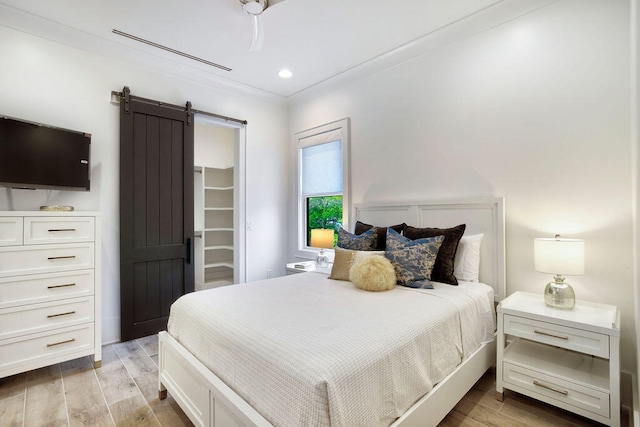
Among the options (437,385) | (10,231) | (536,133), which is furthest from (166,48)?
(437,385)

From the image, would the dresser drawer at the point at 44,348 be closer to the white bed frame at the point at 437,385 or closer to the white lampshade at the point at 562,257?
the white bed frame at the point at 437,385

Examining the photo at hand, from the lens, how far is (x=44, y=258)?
226 cm

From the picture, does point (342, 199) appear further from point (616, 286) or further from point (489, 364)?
point (616, 286)

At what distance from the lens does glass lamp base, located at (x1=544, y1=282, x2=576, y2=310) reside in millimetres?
1896

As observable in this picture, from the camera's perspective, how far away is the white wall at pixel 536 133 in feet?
6.56

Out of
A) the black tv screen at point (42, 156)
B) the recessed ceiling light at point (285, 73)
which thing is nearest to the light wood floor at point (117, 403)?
the black tv screen at point (42, 156)

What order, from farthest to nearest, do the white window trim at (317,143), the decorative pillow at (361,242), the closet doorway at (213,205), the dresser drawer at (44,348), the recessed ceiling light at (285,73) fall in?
1. the closet doorway at (213,205)
2. the white window trim at (317,143)
3. the recessed ceiling light at (285,73)
4. the decorative pillow at (361,242)
5. the dresser drawer at (44,348)

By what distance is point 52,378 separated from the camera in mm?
2309

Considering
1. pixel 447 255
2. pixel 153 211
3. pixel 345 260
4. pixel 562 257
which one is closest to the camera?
A: pixel 562 257

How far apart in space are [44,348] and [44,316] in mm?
234

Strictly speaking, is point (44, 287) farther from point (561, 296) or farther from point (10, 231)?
point (561, 296)

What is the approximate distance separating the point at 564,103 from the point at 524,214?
2.73 feet

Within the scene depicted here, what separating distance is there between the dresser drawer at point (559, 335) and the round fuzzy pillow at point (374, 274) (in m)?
0.76

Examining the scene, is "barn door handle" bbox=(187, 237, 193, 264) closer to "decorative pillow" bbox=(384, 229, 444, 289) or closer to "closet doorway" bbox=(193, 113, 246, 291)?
"closet doorway" bbox=(193, 113, 246, 291)
